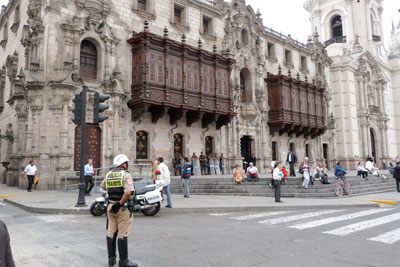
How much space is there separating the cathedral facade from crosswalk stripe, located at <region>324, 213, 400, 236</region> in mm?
13519

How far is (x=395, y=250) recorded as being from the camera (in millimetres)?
5855

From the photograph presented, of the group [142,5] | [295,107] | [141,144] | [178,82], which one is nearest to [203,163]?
[141,144]

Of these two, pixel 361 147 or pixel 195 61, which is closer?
pixel 195 61

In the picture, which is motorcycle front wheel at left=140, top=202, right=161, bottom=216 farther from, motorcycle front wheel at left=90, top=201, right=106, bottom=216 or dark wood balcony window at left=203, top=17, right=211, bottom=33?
dark wood balcony window at left=203, top=17, right=211, bottom=33

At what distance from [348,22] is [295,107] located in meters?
21.3

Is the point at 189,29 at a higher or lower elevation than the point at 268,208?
higher

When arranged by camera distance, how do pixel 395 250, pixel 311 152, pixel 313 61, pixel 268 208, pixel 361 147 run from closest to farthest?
1. pixel 395 250
2. pixel 268 208
3. pixel 311 152
4. pixel 313 61
5. pixel 361 147

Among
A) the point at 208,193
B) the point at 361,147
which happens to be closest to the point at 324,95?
the point at 361,147

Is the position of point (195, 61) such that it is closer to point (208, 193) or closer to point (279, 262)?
point (208, 193)

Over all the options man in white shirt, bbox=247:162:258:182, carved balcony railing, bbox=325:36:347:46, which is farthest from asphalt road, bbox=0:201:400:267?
carved balcony railing, bbox=325:36:347:46

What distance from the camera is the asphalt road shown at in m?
5.25

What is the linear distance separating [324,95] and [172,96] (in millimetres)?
20089

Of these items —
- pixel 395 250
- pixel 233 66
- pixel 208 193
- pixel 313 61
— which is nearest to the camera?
pixel 395 250

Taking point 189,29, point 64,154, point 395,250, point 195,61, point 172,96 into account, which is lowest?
point 395,250
